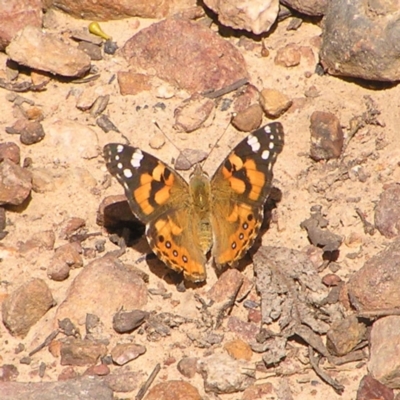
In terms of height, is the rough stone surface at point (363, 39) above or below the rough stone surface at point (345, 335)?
above

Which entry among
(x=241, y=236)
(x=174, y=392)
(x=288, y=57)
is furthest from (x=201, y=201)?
(x=288, y=57)

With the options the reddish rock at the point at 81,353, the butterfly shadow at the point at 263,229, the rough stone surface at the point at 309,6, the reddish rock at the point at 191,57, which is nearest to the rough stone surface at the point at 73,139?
the reddish rock at the point at 191,57

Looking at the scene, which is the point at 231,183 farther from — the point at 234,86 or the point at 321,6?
the point at 321,6

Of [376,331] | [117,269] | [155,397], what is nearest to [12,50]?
[117,269]

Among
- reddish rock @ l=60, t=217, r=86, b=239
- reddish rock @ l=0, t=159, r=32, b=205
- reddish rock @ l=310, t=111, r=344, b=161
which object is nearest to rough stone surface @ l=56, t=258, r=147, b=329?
reddish rock @ l=60, t=217, r=86, b=239

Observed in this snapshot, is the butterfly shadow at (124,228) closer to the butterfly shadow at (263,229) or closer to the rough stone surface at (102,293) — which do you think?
the rough stone surface at (102,293)
